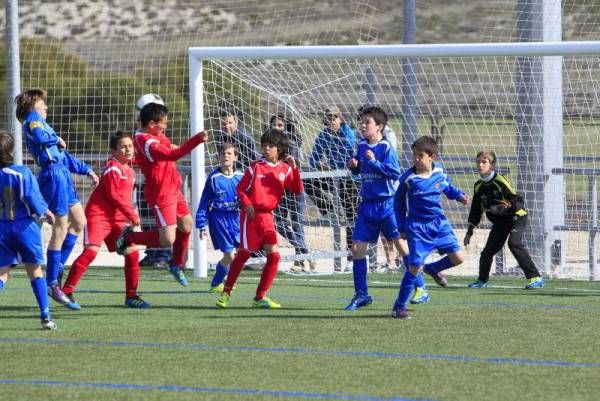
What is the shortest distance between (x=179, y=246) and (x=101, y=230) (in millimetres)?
1063

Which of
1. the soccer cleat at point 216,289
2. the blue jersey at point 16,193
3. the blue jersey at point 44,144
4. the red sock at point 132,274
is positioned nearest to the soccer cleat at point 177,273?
the soccer cleat at point 216,289

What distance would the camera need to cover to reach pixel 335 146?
1630 centimetres

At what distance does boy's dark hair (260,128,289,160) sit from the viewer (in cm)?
1170

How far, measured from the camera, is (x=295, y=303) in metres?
12.3

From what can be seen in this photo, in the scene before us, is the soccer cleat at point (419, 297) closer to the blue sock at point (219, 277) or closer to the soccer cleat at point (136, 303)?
the blue sock at point (219, 277)

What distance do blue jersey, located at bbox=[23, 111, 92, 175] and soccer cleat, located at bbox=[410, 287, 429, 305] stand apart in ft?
10.2

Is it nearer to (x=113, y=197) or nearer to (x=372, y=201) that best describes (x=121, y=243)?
(x=113, y=197)

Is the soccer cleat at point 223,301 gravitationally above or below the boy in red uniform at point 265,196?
below

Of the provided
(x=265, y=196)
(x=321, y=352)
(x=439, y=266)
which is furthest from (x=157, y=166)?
(x=321, y=352)

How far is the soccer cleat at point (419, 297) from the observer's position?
476 inches

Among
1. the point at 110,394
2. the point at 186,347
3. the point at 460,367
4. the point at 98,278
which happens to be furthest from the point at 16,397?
the point at 98,278

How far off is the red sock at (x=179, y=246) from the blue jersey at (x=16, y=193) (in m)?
2.99

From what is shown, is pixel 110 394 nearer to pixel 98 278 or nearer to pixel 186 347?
pixel 186 347

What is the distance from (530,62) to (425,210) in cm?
537
